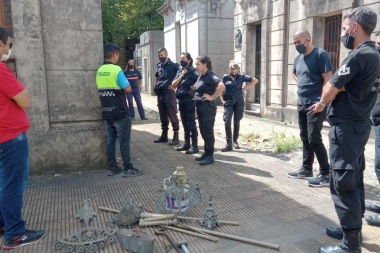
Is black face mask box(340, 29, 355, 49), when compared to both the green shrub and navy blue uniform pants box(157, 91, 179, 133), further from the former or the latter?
navy blue uniform pants box(157, 91, 179, 133)

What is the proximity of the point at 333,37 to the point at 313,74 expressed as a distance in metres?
4.68

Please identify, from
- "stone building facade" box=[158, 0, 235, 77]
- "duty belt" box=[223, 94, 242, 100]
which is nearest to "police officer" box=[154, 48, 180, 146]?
"duty belt" box=[223, 94, 242, 100]

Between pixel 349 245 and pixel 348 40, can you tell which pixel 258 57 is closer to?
pixel 348 40

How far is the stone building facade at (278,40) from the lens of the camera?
8.53 meters

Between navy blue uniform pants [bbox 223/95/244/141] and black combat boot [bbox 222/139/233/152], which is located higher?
navy blue uniform pants [bbox 223/95/244/141]

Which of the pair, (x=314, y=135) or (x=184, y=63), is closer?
(x=314, y=135)

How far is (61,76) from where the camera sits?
205 inches

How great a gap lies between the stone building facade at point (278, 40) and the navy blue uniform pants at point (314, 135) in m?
3.80

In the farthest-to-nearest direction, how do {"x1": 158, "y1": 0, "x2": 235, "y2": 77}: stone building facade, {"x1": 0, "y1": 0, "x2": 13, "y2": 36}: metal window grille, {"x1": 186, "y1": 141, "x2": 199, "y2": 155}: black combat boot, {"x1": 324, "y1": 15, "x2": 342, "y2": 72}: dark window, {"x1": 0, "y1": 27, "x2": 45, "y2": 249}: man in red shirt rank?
{"x1": 158, "y1": 0, "x2": 235, "y2": 77}: stone building facade
{"x1": 324, "y1": 15, "x2": 342, "y2": 72}: dark window
{"x1": 186, "y1": 141, "x2": 199, "y2": 155}: black combat boot
{"x1": 0, "y1": 0, "x2": 13, "y2": 36}: metal window grille
{"x1": 0, "y1": 27, "x2": 45, "y2": 249}: man in red shirt

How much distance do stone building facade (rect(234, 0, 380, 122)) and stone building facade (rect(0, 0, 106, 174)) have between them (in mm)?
5646

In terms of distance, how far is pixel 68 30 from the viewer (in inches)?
202

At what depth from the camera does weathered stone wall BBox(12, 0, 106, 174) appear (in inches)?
195

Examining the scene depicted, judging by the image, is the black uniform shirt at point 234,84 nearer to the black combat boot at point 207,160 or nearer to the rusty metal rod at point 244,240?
the black combat boot at point 207,160

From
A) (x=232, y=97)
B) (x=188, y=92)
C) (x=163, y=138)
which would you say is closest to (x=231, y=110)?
(x=232, y=97)
